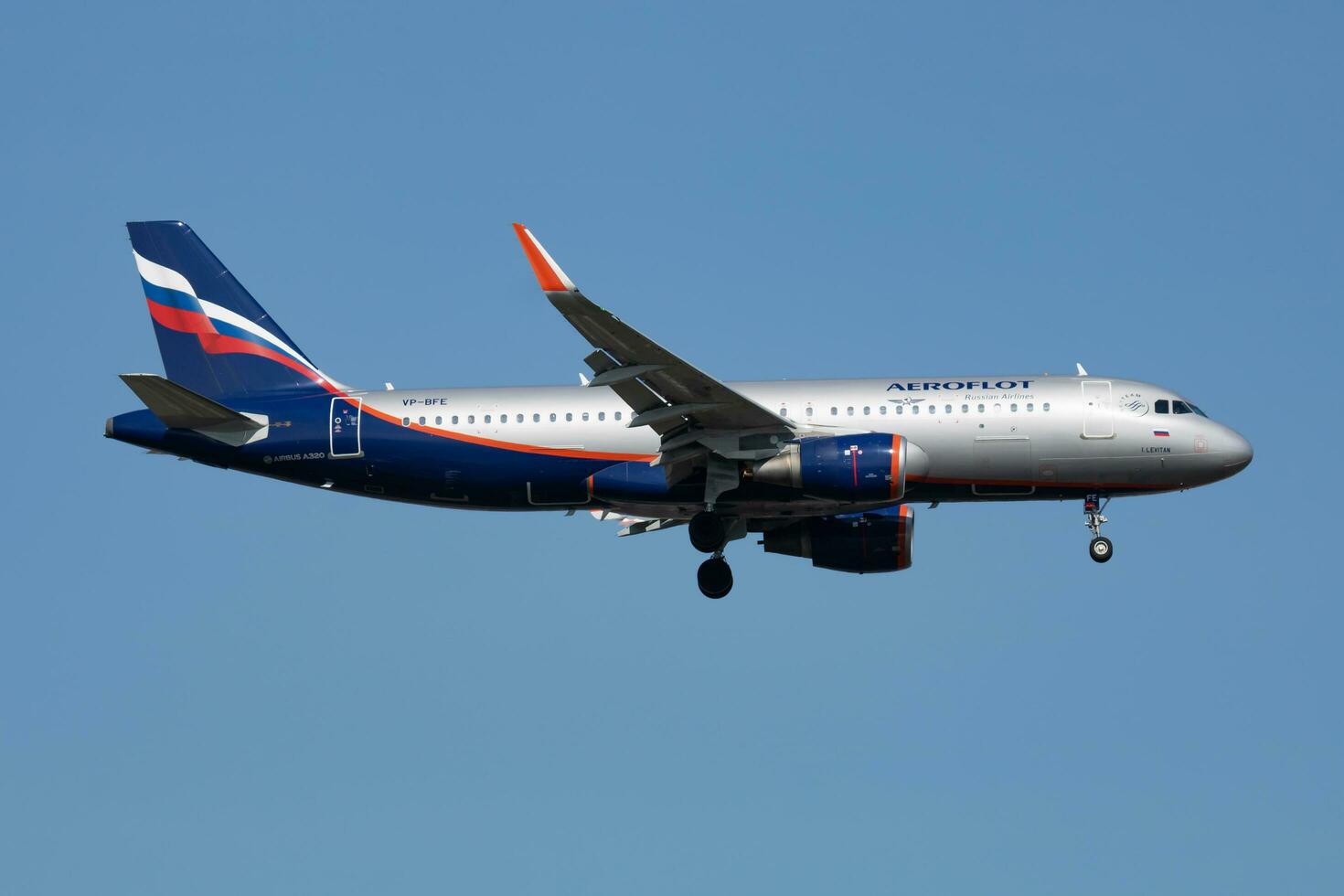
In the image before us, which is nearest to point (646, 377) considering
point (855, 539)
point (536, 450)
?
point (536, 450)

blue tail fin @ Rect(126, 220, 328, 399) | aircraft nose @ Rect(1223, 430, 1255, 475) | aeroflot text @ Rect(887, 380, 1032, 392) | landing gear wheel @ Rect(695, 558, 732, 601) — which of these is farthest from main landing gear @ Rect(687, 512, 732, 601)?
aircraft nose @ Rect(1223, 430, 1255, 475)

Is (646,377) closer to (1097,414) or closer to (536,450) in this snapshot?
(536,450)

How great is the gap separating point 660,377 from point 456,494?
755 cm

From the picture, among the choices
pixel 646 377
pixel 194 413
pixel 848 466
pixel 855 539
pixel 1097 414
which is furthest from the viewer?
pixel 855 539

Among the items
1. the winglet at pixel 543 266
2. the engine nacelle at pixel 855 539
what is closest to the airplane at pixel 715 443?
the engine nacelle at pixel 855 539

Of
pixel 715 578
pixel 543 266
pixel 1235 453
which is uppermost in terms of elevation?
pixel 543 266

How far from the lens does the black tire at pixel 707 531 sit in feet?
161

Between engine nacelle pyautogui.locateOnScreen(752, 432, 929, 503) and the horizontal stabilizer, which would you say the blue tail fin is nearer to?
the horizontal stabilizer

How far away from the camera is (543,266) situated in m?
39.8

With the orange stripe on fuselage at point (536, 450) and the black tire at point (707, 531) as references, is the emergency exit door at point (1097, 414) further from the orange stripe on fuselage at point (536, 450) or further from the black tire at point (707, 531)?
the orange stripe on fuselage at point (536, 450)

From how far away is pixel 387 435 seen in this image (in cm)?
4872

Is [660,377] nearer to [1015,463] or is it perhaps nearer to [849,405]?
[849,405]

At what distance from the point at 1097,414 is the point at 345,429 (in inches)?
777

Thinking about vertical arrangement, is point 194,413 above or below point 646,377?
below
